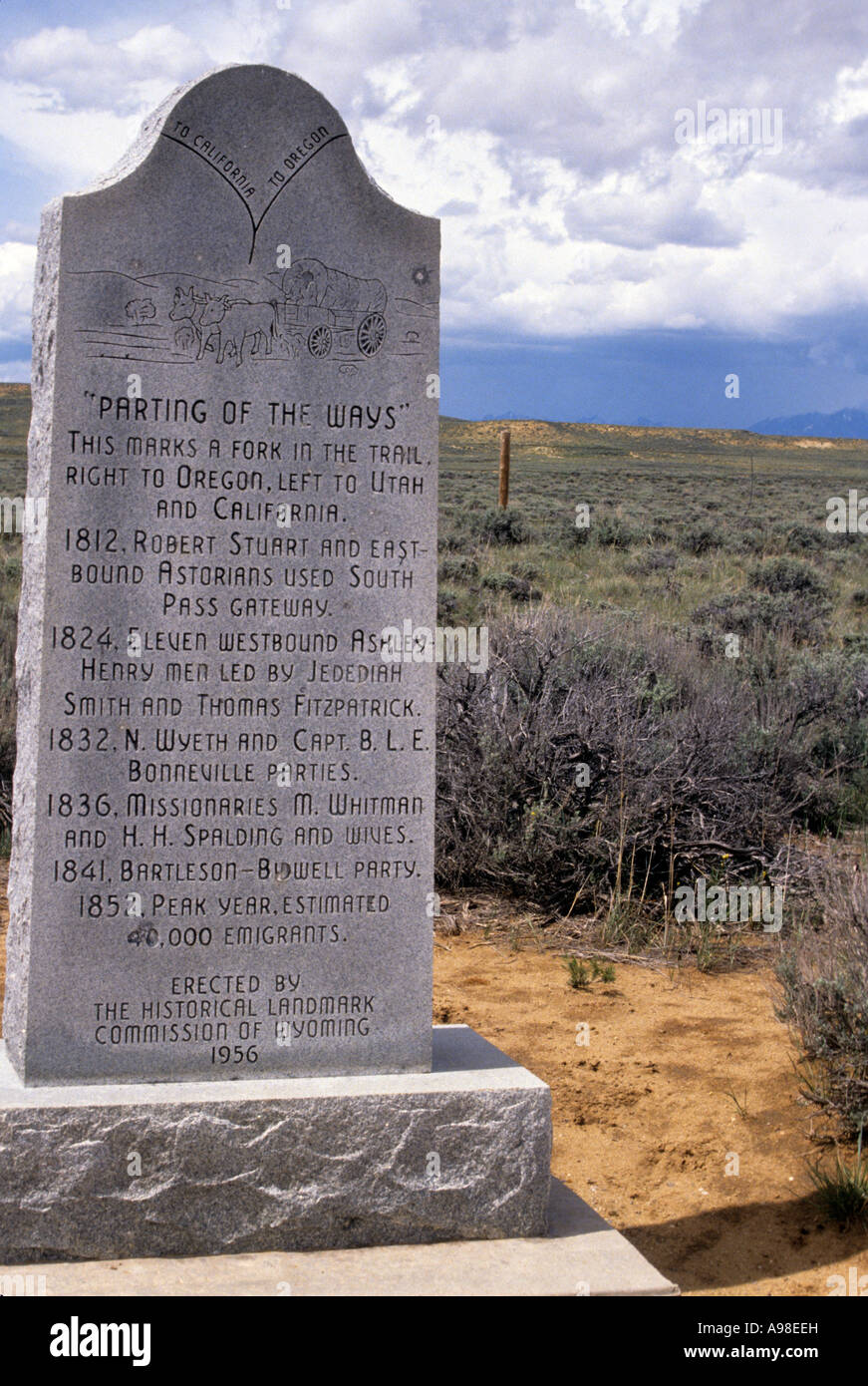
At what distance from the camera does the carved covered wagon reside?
3439 millimetres

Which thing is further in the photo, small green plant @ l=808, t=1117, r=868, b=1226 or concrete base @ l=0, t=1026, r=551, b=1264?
small green plant @ l=808, t=1117, r=868, b=1226

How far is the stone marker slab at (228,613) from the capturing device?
3297mm

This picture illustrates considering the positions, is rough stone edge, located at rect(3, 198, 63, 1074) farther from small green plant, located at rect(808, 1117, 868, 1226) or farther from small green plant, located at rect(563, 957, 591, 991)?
small green plant, located at rect(563, 957, 591, 991)

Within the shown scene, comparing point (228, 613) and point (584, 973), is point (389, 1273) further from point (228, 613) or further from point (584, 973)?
point (584, 973)

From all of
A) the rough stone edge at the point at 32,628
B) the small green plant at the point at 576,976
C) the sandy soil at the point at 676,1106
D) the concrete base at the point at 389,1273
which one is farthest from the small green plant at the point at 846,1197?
the rough stone edge at the point at 32,628

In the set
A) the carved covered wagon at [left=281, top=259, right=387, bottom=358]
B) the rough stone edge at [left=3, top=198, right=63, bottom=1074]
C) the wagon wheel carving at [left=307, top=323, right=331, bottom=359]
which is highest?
the carved covered wagon at [left=281, top=259, right=387, bottom=358]

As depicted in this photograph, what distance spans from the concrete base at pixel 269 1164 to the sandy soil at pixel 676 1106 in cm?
69

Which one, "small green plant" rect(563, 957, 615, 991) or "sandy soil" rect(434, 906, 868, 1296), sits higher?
"small green plant" rect(563, 957, 615, 991)

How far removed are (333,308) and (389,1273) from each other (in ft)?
8.15

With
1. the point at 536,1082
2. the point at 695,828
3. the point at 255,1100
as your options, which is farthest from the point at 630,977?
the point at 255,1100

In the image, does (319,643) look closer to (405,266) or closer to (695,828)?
(405,266)

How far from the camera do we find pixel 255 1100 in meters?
3.28

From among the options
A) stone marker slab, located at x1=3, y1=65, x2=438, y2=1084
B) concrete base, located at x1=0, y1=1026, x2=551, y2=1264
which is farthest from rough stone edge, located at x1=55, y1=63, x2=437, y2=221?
concrete base, located at x1=0, y1=1026, x2=551, y2=1264

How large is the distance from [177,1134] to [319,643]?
51.0 inches
